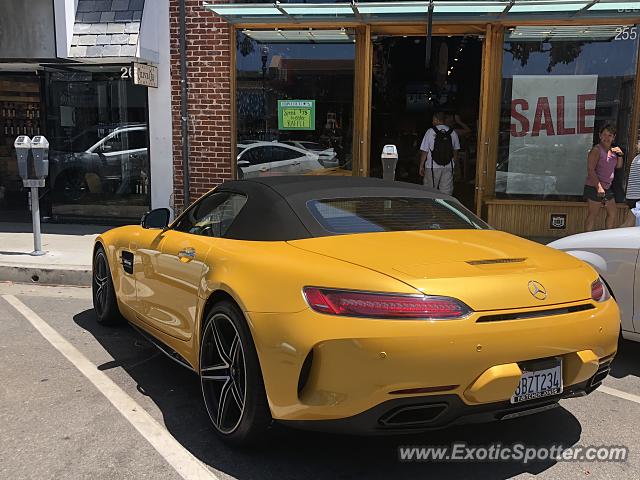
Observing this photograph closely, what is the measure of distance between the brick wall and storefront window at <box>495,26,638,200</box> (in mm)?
4344

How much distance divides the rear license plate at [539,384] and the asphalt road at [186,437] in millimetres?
460

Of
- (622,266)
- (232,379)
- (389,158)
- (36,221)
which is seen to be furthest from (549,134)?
(232,379)

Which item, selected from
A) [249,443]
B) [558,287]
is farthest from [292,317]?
[558,287]

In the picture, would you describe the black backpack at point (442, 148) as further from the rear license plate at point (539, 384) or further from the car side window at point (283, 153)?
the rear license plate at point (539, 384)

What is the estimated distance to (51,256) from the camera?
8.07 metres

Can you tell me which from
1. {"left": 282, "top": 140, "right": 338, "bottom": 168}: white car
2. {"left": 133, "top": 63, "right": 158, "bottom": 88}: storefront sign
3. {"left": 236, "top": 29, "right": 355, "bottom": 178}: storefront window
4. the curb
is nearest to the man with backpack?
{"left": 236, "top": 29, "right": 355, "bottom": 178}: storefront window

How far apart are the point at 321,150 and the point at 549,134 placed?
3.56 m

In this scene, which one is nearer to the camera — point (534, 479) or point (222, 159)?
point (534, 479)

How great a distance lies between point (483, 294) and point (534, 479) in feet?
3.24

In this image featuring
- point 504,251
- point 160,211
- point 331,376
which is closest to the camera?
point 331,376

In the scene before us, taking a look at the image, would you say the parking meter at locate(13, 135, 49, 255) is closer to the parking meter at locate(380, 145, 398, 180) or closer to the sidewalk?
the sidewalk

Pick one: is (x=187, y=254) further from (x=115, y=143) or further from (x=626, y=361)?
(x=115, y=143)

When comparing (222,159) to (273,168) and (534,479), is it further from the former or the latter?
(534,479)

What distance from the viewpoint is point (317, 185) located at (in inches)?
150
